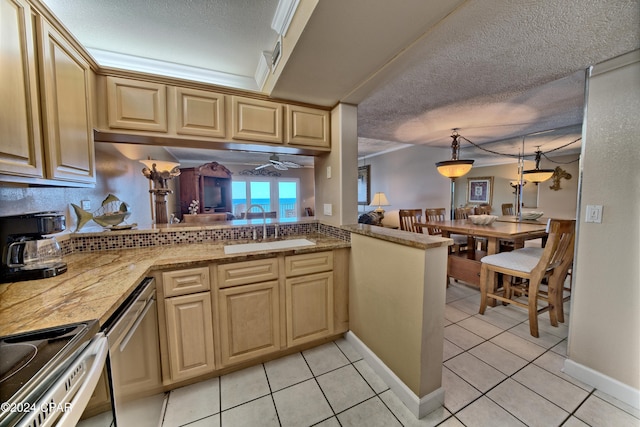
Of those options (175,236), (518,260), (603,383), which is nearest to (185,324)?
(175,236)

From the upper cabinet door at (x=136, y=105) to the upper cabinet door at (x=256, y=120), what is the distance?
476 mm

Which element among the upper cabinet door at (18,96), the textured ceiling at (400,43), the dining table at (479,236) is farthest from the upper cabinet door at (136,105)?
the dining table at (479,236)

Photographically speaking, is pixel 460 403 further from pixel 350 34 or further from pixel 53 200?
pixel 53 200

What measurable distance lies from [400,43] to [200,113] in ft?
4.65

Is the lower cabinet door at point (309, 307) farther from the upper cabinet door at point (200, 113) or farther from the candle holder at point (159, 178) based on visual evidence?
the candle holder at point (159, 178)

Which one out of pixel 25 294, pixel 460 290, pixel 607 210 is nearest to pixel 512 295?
pixel 460 290

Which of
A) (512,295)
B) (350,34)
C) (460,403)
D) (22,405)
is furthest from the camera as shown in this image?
(512,295)

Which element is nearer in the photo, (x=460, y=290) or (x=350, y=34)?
(x=350, y=34)

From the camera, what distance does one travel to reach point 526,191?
14.0 feet

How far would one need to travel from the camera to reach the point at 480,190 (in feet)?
16.5

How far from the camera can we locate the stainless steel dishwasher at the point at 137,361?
2.82 ft

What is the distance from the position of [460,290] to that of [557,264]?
110 centimetres

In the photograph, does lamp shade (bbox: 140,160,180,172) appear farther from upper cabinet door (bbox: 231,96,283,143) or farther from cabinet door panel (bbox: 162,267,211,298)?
cabinet door panel (bbox: 162,267,211,298)

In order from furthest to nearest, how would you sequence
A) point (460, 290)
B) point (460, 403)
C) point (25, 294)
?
point (460, 290)
point (460, 403)
point (25, 294)
